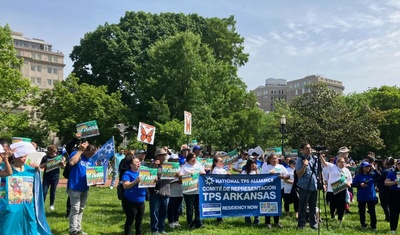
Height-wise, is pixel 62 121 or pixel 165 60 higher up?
pixel 165 60

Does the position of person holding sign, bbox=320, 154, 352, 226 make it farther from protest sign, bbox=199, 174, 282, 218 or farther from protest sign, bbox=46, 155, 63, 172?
protest sign, bbox=46, 155, 63, 172

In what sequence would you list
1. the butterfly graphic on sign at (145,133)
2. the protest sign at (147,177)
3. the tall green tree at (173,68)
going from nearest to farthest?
the protest sign at (147,177)
the butterfly graphic on sign at (145,133)
the tall green tree at (173,68)

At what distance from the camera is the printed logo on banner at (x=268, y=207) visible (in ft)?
35.4

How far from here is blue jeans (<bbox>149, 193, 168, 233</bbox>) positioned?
9.48 m

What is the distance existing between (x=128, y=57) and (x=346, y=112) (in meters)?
23.0

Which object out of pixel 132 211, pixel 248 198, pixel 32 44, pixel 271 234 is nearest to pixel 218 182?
pixel 248 198

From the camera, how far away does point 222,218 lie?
11.4 metres

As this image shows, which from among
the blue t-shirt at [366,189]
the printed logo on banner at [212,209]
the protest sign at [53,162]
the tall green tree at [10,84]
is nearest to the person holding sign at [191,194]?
Result: the printed logo on banner at [212,209]

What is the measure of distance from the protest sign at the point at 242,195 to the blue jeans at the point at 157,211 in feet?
4.09

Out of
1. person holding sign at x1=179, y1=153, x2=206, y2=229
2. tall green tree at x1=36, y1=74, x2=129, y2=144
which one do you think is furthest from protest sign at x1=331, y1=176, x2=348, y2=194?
tall green tree at x1=36, y1=74, x2=129, y2=144

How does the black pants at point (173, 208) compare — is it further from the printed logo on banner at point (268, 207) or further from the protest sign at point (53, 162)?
the protest sign at point (53, 162)

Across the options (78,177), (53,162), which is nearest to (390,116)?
(53,162)

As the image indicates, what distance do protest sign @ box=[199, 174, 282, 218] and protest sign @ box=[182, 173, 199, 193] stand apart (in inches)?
13.4

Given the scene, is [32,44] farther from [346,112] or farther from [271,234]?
[271,234]
